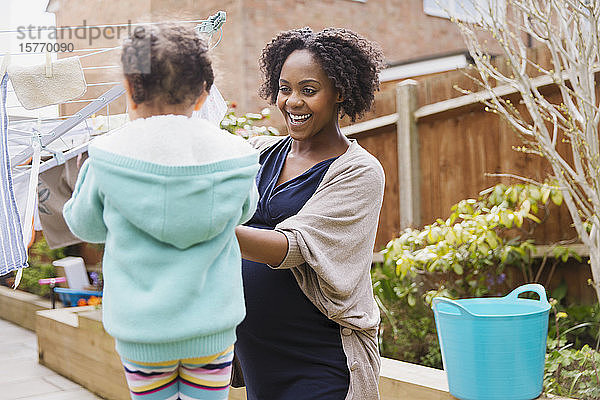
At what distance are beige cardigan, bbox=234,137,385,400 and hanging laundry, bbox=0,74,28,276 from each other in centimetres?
70

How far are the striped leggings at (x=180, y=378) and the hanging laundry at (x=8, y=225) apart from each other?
69 centimetres

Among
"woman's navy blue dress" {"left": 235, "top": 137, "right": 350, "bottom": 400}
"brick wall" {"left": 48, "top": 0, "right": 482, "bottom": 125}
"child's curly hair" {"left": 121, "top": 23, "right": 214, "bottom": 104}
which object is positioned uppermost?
"brick wall" {"left": 48, "top": 0, "right": 482, "bottom": 125}

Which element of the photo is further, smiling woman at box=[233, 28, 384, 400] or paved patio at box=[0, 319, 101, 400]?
paved patio at box=[0, 319, 101, 400]

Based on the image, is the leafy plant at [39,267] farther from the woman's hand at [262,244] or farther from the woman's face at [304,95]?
the woman's hand at [262,244]

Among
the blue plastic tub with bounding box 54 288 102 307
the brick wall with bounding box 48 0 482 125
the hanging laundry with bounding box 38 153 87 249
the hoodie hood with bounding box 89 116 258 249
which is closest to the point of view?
the hoodie hood with bounding box 89 116 258 249

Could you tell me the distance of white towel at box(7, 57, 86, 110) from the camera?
1570mm

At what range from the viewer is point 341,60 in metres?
1.39

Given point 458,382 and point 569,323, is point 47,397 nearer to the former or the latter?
point 458,382

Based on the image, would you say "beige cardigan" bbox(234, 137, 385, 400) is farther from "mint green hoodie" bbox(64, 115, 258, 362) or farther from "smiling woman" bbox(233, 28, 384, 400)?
"mint green hoodie" bbox(64, 115, 258, 362)

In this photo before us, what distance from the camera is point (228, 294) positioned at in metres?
1.02

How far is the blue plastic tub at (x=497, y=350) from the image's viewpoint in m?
2.12

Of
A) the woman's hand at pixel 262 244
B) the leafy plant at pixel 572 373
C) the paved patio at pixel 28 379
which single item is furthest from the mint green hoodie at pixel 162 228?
the paved patio at pixel 28 379

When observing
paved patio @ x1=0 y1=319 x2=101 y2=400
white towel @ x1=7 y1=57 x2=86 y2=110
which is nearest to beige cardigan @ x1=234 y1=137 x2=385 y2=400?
white towel @ x1=7 y1=57 x2=86 y2=110

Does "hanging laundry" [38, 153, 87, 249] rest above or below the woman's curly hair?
below
